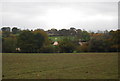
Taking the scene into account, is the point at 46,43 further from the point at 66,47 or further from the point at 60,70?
the point at 60,70

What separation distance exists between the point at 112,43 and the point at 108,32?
6.51 metres

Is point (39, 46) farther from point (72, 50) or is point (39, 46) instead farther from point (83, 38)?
point (83, 38)

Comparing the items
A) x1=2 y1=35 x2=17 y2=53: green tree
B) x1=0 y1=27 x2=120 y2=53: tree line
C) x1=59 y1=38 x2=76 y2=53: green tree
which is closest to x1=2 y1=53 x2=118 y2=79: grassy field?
x1=0 y1=27 x2=120 y2=53: tree line

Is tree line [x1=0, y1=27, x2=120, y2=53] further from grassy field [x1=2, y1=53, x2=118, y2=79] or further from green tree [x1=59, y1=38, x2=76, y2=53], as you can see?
grassy field [x1=2, y1=53, x2=118, y2=79]

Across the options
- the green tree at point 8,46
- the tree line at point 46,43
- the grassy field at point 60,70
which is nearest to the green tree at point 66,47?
the tree line at point 46,43

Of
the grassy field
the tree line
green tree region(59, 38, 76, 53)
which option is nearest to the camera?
the grassy field

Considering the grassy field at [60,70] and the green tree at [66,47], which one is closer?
the grassy field at [60,70]

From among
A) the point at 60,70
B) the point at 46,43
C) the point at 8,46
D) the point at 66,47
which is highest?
the point at 46,43

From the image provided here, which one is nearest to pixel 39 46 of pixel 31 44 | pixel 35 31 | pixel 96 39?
pixel 31 44

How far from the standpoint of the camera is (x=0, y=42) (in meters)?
38.4

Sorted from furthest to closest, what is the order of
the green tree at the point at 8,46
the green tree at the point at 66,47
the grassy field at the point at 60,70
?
the green tree at the point at 66,47, the green tree at the point at 8,46, the grassy field at the point at 60,70

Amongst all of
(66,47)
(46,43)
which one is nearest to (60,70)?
(66,47)

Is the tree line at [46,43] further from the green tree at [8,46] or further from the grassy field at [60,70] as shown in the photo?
the grassy field at [60,70]

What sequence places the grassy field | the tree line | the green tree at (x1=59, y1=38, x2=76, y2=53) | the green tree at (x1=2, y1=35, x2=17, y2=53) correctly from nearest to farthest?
the grassy field → the green tree at (x1=2, y1=35, x2=17, y2=53) → the tree line → the green tree at (x1=59, y1=38, x2=76, y2=53)
